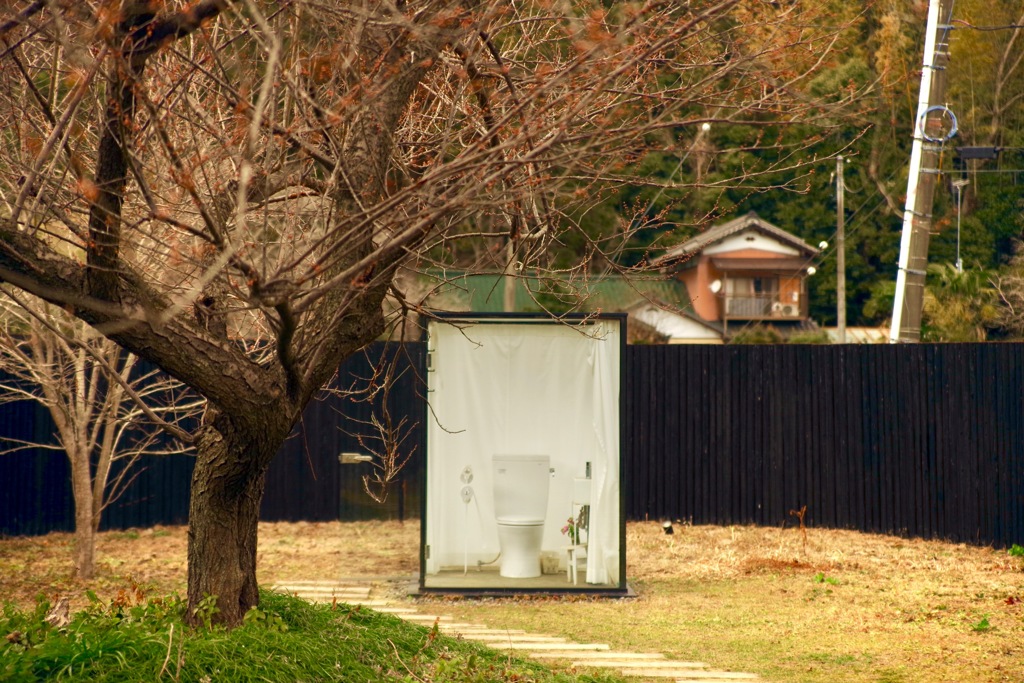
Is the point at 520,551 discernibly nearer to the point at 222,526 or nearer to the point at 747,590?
the point at 747,590

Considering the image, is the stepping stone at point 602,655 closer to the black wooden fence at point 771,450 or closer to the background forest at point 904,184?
the black wooden fence at point 771,450

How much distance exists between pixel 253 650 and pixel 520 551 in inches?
162

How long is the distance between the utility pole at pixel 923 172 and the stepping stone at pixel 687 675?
642 cm

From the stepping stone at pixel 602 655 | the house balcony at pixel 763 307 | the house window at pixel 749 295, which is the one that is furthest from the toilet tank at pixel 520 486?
the house window at pixel 749 295

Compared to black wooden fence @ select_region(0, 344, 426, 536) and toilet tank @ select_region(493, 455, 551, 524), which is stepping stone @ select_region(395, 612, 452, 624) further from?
black wooden fence @ select_region(0, 344, 426, 536)

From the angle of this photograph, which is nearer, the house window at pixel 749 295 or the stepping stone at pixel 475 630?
the stepping stone at pixel 475 630

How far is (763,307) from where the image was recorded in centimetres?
3005

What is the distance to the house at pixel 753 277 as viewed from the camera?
28391 mm

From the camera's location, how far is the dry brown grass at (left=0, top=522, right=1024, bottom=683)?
18.7 ft

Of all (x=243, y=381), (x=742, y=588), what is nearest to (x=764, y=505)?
(x=742, y=588)

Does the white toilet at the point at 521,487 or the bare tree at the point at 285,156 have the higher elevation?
the bare tree at the point at 285,156

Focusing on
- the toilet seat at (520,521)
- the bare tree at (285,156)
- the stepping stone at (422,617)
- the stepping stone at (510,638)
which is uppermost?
the bare tree at (285,156)

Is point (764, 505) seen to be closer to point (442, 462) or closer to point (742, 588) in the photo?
point (742, 588)

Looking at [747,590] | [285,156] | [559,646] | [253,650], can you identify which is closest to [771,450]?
[747,590]
